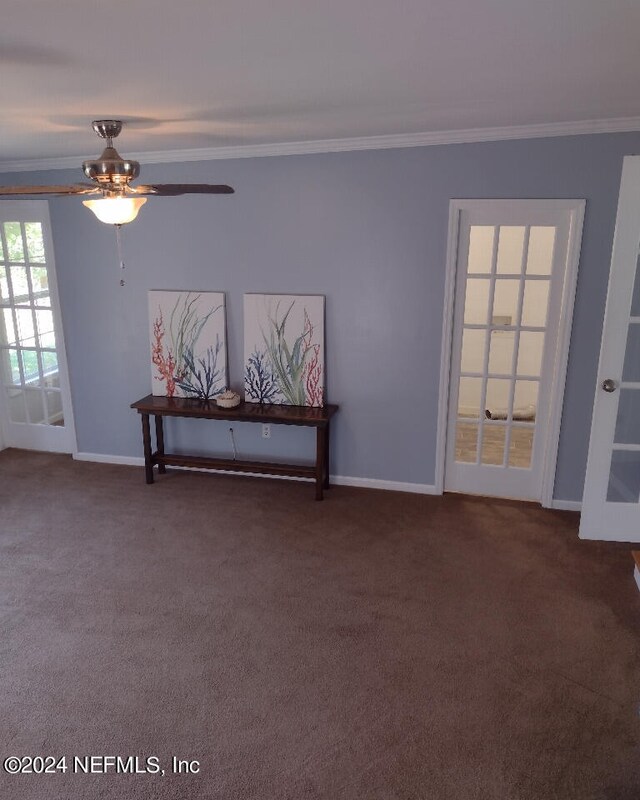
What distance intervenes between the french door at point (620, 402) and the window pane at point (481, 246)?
799 millimetres

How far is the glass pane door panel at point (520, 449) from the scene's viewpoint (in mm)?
4438

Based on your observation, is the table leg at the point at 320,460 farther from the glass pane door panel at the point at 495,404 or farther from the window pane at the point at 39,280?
the window pane at the point at 39,280

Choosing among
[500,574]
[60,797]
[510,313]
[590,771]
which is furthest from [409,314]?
[60,797]

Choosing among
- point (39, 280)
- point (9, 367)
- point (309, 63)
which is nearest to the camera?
point (309, 63)

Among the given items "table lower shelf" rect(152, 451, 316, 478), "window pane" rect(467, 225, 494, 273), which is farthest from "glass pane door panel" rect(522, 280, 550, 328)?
"table lower shelf" rect(152, 451, 316, 478)

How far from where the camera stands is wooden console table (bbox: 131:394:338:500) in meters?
4.09

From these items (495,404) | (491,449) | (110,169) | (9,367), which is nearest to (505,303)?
(495,404)

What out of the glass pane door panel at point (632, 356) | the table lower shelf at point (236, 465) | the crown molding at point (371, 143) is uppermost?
the crown molding at point (371, 143)

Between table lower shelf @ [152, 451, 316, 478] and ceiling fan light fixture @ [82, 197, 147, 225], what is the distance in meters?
2.15

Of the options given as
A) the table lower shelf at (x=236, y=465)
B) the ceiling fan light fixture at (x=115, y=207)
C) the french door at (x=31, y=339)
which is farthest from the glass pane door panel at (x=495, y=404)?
the french door at (x=31, y=339)

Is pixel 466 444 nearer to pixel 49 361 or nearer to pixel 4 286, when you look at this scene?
pixel 49 361

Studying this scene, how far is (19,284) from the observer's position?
15.6 feet

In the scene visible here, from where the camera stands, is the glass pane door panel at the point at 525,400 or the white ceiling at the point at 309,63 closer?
the white ceiling at the point at 309,63

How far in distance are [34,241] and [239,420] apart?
6.93 ft
